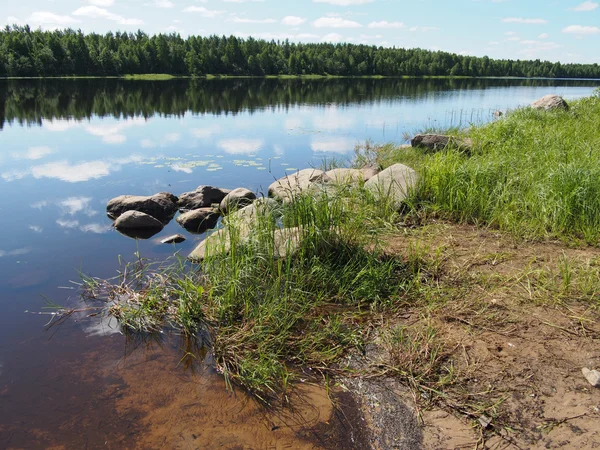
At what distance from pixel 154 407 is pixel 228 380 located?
69 cm

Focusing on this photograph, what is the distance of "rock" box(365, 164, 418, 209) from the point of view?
25.0ft

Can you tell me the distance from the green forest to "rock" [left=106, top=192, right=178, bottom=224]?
6274 centimetres

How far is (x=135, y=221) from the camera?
29.2 ft

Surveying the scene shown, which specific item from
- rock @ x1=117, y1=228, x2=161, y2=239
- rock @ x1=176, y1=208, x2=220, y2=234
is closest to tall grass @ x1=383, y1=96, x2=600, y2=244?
rock @ x1=176, y1=208, x2=220, y2=234

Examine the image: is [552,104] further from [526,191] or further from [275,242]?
[275,242]

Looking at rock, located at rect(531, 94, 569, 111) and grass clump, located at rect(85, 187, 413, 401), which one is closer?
grass clump, located at rect(85, 187, 413, 401)

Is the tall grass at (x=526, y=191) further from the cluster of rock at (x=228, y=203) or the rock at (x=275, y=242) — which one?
the rock at (x=275, y=242)

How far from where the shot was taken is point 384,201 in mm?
7594

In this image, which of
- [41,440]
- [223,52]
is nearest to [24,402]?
[41,440]

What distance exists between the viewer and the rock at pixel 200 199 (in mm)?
10281

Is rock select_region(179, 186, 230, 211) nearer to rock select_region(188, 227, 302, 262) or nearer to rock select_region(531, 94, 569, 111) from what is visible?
rock select_region(188, 227, 302, 262)

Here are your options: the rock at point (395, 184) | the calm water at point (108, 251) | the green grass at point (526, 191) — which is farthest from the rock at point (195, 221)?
the green grass at point (526, 191)

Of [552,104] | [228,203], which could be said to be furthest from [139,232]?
[552,104]

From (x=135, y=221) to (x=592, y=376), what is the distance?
7.87 metres
